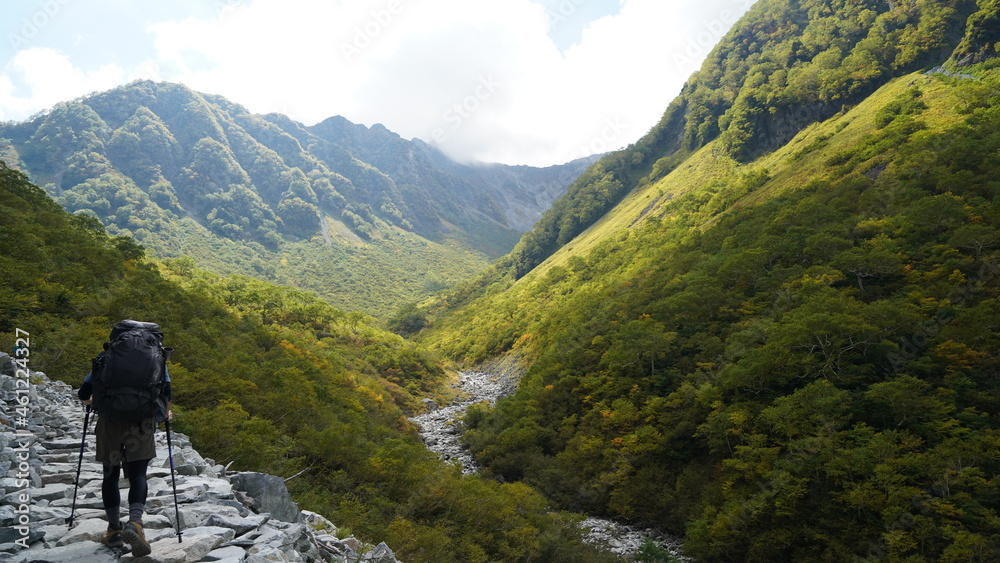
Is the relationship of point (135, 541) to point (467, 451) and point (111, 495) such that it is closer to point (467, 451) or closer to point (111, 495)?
point (111, 495)

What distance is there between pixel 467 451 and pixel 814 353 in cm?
2205

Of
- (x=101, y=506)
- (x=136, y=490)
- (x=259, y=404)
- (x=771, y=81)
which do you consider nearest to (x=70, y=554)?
(x=136, y=490)

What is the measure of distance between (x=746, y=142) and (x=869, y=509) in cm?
7276

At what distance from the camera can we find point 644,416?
24875 mm

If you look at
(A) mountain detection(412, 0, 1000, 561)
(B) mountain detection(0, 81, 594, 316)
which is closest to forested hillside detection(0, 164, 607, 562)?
(A) mountain detection(412, 0, 1000, 561)

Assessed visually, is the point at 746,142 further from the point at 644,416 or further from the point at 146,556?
the point at 146,556

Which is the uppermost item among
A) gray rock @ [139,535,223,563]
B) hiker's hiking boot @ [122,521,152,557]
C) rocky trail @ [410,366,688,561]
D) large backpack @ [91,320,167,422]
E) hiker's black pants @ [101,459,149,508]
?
large backpack @ [91,320,167,422]

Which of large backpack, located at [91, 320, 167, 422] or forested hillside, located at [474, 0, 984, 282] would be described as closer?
large backpack, located at [91, 320, 167, 422]

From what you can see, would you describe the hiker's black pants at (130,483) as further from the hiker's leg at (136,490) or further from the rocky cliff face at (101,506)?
the rocky cliff face at (101,506)

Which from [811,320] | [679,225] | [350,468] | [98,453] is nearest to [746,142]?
[679,225]

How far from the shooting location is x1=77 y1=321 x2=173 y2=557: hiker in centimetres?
494

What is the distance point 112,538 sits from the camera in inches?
193

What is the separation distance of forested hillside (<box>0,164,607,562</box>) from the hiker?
6.00 meters

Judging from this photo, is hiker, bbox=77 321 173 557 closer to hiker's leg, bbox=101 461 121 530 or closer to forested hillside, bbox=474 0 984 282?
hiker's leg, bbox=101 461 121 530
